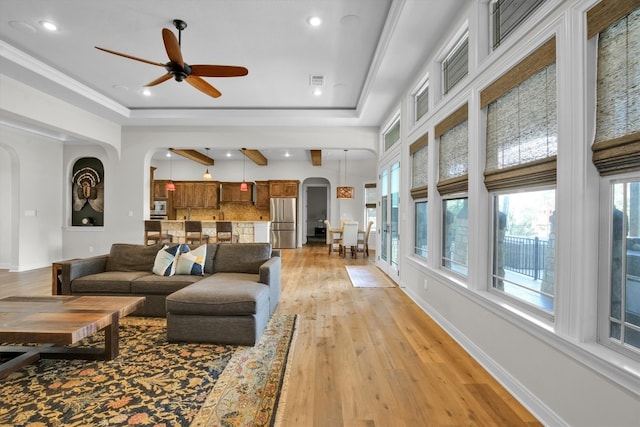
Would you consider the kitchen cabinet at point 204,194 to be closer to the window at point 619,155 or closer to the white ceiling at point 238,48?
the white ceiling at point 238,48

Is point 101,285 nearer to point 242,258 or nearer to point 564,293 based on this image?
point 242,258

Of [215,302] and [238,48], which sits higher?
[238,48]

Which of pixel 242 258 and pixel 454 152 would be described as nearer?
pixel 454 152

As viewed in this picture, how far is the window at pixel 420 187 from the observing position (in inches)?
157

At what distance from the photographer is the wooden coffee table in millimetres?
2012

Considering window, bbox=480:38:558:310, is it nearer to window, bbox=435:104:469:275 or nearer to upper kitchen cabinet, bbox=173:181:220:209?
window, bbox=435:104:469:275

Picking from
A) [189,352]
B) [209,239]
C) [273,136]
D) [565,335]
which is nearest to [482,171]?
[565,335]

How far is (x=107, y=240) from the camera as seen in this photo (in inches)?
253

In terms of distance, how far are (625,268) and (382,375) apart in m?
1.56

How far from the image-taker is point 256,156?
916 cm

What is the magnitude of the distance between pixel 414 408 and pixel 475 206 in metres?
1.59

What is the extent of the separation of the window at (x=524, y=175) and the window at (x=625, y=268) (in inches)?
14.3

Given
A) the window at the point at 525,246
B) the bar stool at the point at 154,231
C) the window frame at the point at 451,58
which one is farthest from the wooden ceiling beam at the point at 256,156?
the window at the point at 525,246

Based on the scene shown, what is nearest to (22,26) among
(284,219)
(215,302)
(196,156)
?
(215,302)
